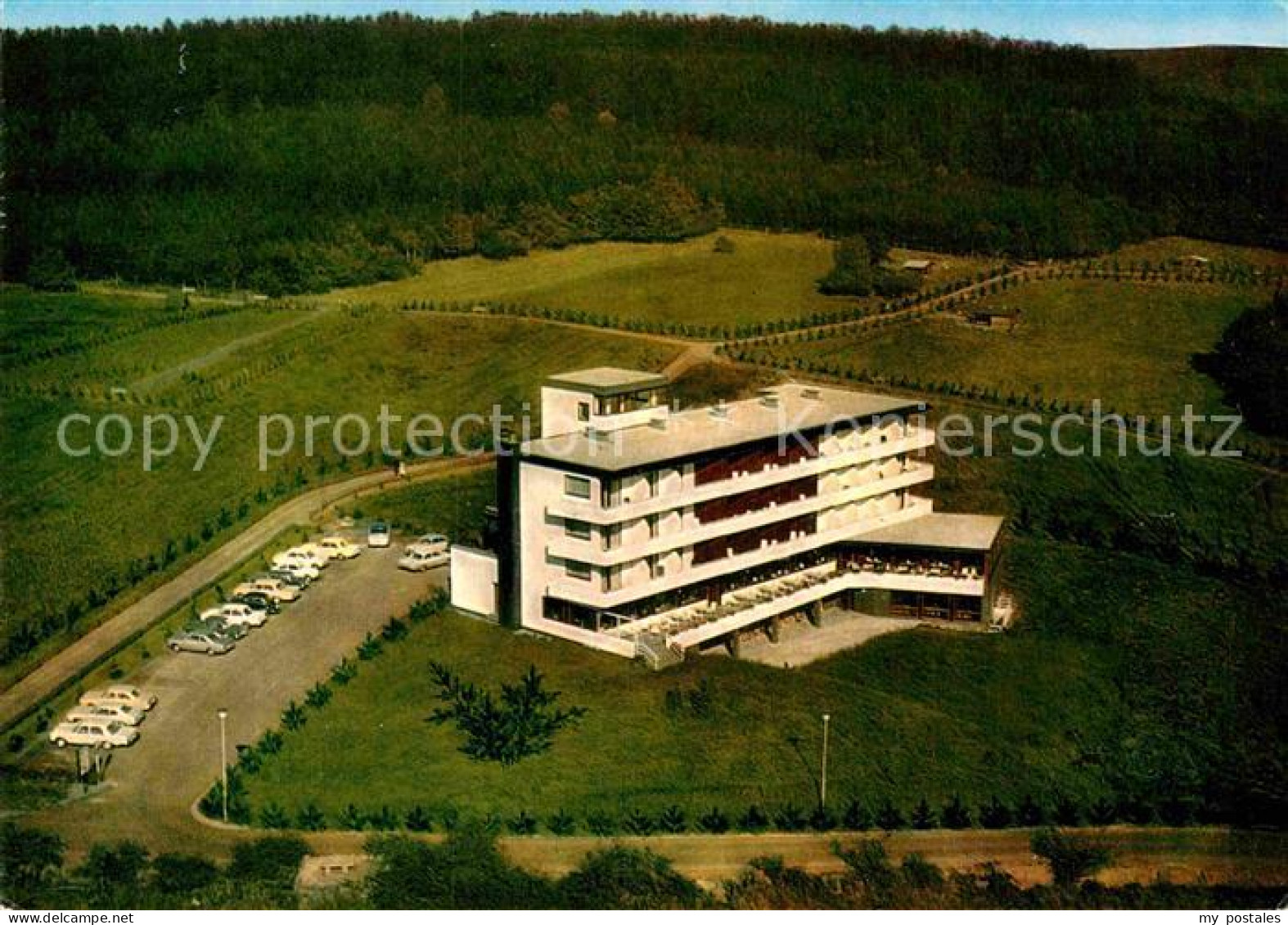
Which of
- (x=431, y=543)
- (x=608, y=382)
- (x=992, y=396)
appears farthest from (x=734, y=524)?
(x=992, y=396)

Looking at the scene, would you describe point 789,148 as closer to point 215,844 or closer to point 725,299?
point 725,299

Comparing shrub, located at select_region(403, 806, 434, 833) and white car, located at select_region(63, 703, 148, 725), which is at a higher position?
white car, located at select_region(63, 703, 148, 725)

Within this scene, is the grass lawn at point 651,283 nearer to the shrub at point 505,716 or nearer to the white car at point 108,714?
the shrub at point 505,716

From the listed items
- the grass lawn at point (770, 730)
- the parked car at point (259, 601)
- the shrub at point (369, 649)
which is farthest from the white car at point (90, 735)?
the parked car at point (259, 601)

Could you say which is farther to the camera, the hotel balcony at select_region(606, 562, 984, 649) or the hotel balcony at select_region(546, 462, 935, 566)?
the hotel balcony at select_region(606, 562, 984, 649)

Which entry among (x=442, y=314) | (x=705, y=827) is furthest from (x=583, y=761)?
(x=442, y=314)

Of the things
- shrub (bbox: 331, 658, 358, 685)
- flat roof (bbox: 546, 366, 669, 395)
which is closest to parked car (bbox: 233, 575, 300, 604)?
shrub (bbox: 331, 658, 358, 685)

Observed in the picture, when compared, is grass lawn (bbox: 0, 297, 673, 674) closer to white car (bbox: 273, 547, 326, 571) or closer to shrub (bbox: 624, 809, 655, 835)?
white car (bbox: 273, 547, 326, 571)
